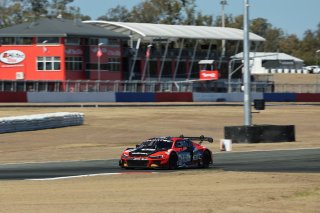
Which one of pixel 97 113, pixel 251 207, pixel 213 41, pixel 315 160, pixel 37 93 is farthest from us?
pixel 213 41

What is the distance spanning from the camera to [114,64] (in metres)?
93.0

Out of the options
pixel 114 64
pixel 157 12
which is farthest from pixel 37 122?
pixel 157 12

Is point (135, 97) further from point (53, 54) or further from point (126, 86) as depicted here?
point (53, 54)

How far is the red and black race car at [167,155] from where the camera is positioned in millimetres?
23438

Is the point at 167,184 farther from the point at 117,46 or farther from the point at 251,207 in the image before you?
the point at 117,46

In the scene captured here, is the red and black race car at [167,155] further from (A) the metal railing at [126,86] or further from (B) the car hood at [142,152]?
(A) the metal railing at [126,86]

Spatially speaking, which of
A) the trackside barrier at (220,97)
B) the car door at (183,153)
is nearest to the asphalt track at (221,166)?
the car door at (183,153)

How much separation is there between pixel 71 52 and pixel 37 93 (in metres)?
19.5

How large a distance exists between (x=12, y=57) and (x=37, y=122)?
1823 inches

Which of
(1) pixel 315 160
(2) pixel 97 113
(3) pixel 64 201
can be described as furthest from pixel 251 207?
(2) pixel 97 113

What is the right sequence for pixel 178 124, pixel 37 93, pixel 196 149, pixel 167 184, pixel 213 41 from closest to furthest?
pixel 167 184
pixel 196 149
pixel 178 124
pixel 37 93
pixel 213 41

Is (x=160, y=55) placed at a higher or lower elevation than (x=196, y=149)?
higher

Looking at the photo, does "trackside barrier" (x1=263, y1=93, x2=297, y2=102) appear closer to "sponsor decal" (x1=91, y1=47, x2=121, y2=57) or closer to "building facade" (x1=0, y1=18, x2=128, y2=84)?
"building facade" (x1=0, y1=18, x2=128, y2=84)

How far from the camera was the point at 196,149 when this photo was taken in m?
24.5
